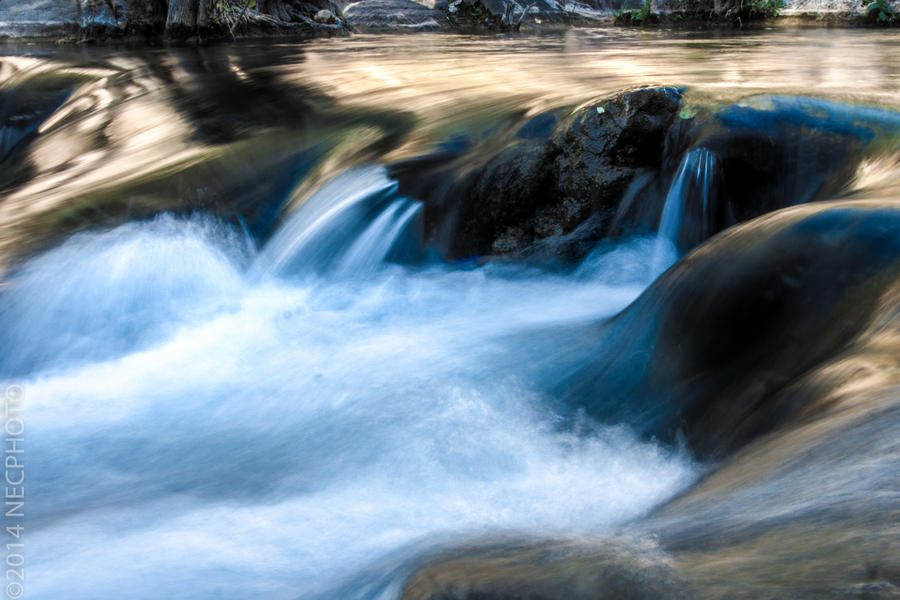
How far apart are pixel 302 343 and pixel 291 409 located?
0.63 meters

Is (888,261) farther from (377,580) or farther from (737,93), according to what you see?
(737,93)

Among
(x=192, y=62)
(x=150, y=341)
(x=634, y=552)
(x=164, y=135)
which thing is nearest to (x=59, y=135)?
(x=164, y=135)

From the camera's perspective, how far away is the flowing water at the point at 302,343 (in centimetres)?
239

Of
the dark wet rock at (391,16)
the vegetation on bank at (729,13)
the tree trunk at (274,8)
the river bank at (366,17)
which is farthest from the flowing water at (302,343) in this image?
the dark wet rock at (391,16)

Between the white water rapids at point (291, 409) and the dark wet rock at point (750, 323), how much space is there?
0.52ft

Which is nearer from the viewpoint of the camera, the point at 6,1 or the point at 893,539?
the point at 893,539

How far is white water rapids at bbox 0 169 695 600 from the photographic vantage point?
7.65 ft

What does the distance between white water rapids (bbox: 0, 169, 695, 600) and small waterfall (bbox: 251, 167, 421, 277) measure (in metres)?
0.01

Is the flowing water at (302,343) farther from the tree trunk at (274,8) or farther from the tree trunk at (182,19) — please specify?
the tree trunk at (274,8)

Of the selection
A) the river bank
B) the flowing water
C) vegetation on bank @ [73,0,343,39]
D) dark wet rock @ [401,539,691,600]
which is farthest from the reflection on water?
dark wet rock @ [401,539,691,600]

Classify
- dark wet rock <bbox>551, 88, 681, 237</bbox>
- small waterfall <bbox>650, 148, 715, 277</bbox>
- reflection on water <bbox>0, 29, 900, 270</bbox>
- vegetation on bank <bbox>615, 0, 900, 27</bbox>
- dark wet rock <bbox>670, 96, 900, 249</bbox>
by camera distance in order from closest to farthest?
dark wet rock <bbox>670, 96, 900, 249</bbox>, small waterfall <bbox>650, 148, 715, 277</bbox>, dark wet rock <bbox>551, 88, 681, 237</bbox>, reflection on water <bbox>0, 29, 900, 270</bbox>, vegetation on bank <bbox>615, 0, 900, 27</bbox>

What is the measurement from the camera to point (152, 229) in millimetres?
4570

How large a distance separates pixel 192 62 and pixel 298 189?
250 inches

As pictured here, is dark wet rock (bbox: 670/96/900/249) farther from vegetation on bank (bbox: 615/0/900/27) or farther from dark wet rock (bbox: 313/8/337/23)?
dark wet rock (bbox: 313/8/337/23)
